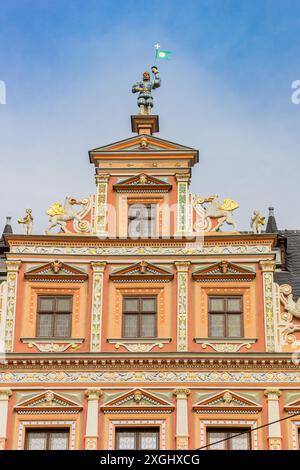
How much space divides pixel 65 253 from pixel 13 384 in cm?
383

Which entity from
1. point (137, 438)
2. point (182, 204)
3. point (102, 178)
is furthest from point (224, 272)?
point (137, 438)

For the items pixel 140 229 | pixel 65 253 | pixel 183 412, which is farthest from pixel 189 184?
pixel 183 412

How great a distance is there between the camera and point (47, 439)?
29.6 m

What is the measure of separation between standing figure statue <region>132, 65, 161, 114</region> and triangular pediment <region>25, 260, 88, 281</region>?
588 cm

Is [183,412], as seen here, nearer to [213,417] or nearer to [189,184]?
[213,417]

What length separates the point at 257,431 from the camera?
96.6ft

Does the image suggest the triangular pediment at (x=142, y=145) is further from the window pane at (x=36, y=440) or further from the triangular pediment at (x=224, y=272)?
the window pane at (x=36, y=440)

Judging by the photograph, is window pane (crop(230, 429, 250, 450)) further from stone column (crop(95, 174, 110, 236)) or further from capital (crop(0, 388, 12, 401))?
stone column (crop(95, 174, 110, 236))

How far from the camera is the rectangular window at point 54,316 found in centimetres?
3084

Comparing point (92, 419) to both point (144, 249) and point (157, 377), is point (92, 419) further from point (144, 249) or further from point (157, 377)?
point (144, 249)

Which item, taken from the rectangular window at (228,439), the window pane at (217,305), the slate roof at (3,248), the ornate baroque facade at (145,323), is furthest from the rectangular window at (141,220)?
the rectangular window at (228,439)

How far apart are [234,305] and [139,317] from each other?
97.6 inches

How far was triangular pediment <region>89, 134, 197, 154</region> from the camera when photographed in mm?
33031

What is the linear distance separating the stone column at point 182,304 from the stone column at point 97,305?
1986mm
